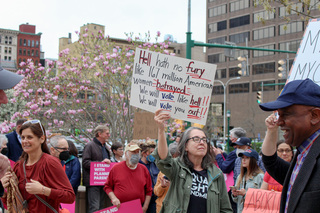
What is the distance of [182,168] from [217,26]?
266 ft

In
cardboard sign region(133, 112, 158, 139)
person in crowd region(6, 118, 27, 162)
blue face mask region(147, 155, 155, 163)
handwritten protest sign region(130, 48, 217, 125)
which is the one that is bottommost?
blue face mask region(147, 155, 155, 163)

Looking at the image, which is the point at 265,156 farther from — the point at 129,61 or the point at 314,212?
the point at 129,61

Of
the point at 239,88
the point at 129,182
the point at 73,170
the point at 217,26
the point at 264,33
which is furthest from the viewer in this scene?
the point at 217,26

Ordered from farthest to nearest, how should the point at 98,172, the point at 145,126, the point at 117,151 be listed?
the point at 145,126 < the point at 117,151 < the point at 98,172

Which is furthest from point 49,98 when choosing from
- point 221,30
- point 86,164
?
point 221,30

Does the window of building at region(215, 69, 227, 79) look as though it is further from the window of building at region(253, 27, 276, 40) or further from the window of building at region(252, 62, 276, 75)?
the window of building at region(253, 27, 276, 40)

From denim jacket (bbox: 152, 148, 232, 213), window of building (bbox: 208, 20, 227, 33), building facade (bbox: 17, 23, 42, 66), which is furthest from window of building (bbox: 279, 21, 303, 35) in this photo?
building facade (bbox: 17, 23, 42, 66)

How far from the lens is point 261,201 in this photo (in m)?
5.15

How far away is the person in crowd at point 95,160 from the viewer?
25.7 ft

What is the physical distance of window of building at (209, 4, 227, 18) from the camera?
8039 cm

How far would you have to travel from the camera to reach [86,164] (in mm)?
7840

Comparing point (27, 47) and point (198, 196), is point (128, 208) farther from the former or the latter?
point (27, 47)

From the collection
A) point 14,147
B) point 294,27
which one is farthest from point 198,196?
point 294,27

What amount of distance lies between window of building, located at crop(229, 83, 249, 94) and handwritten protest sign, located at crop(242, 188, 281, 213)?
244 ft
